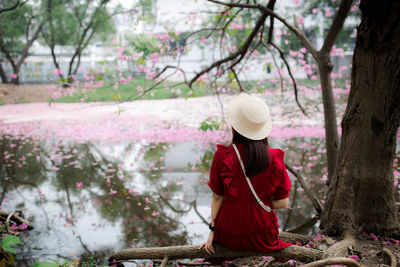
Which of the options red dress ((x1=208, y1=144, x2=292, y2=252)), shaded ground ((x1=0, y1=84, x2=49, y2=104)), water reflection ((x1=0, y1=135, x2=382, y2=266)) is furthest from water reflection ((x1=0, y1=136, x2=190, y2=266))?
shaded ground ((x1=0, y1=84, x2=49, y2=104))

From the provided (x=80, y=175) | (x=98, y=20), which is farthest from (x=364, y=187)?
(x=98, y=20)

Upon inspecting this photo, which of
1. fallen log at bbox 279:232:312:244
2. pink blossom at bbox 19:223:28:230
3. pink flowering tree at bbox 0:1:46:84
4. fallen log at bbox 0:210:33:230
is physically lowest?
pink blossom at bbox 19:223:28:230

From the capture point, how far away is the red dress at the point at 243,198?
181cm

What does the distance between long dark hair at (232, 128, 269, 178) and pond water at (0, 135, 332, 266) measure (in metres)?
1.70

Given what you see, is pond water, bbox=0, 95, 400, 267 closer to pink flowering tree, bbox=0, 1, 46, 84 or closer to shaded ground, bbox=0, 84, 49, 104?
shaded ground, bbox=0, 84, 49, 104

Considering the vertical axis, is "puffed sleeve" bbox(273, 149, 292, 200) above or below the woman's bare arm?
above

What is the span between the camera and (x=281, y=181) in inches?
74.3

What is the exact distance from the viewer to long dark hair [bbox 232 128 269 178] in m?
1.76

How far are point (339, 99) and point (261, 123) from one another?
393 inches

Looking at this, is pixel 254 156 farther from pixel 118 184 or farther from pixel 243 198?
pixel 118 184

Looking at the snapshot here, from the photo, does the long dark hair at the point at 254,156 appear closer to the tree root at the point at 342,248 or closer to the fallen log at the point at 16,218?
the tree root at the point at 342,248

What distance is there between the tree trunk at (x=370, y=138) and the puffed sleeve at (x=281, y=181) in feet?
3.50

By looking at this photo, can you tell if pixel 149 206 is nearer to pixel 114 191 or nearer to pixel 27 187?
pixel 114 191

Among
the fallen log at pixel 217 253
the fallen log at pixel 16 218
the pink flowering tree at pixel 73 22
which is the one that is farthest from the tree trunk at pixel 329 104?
the pink flowering tree at pixel 73 22
